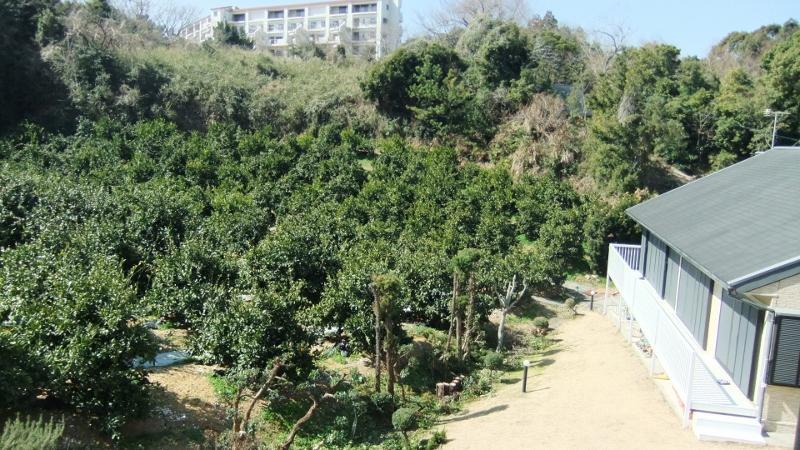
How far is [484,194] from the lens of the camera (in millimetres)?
29453

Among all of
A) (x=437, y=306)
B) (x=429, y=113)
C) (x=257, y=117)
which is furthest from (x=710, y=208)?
(x=257, y=117)

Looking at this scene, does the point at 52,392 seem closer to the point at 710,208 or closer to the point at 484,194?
the point at 710,208

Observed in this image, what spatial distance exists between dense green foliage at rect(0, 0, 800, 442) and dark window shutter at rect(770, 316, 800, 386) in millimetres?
6589

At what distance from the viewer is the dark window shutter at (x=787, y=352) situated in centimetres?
905

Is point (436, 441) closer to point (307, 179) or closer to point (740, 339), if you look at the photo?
point (740, 339)

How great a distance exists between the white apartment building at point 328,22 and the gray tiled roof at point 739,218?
202 feet

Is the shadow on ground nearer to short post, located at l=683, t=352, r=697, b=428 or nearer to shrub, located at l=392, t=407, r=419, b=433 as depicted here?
shrub, located at l=392, t=407, r=419, b=433

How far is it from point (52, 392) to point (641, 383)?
11512 mm

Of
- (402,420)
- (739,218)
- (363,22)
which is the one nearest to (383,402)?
(402,420)

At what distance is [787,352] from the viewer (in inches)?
358

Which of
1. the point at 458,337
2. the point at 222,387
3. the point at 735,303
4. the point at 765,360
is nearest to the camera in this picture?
the point at 765,360

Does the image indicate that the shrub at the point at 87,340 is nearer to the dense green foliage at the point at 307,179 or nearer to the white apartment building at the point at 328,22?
the dense green foliage at the point at 307,179

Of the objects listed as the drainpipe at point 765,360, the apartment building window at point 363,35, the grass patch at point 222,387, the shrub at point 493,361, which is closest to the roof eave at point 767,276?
the drainpipe at point 765,360

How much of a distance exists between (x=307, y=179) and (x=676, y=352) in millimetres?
24057
